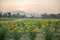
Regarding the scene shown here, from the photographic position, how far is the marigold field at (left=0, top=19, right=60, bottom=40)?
2395 millimetres

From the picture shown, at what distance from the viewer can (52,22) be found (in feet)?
8.05

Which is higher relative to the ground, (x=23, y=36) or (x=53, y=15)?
(x=53, y=15)

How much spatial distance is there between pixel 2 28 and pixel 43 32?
0.74 meters

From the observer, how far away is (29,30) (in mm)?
2408

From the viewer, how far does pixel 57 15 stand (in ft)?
8.14

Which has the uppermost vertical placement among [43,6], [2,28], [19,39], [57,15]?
[43,6]

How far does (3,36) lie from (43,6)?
35.7 inches

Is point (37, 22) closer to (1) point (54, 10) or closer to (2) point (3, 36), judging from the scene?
(1) point (54, 10)

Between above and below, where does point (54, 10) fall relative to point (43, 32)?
above

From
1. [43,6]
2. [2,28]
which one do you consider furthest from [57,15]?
[2,28]

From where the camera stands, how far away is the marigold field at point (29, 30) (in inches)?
94.3

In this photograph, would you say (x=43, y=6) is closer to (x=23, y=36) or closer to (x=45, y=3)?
(x=45, y=3)

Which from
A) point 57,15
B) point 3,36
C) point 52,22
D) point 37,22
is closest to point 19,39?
Answer: point 3,36

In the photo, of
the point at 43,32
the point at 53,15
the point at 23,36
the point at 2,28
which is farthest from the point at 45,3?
the point at 2,28
